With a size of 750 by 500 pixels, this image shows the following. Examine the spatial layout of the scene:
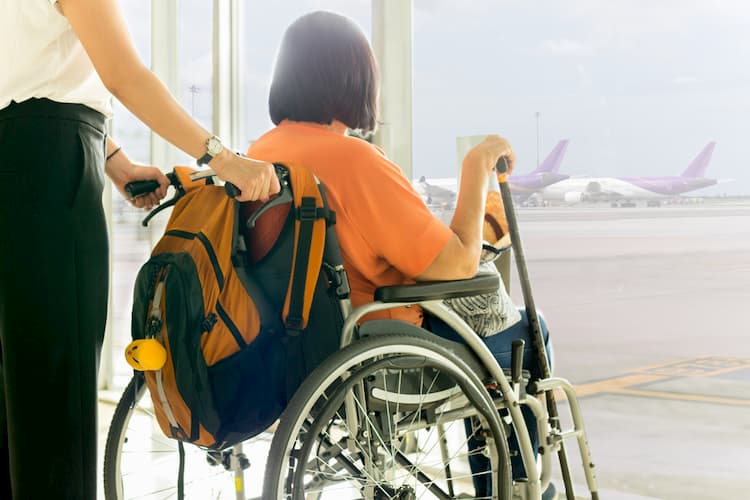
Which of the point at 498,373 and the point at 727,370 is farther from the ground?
the point at 498,373

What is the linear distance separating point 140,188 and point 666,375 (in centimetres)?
300

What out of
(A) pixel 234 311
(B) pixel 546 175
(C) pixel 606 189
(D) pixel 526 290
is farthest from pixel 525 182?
(A) pixel 234 311

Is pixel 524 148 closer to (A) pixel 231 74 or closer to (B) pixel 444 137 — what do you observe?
(B) pixel 444 137

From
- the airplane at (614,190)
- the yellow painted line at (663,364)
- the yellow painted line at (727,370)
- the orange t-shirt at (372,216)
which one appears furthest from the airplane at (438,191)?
the yellow painted line at (663,364)

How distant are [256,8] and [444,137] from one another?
1.06m

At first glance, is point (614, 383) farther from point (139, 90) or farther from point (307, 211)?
point (139, 90)

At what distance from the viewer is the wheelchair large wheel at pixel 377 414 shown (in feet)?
3.60

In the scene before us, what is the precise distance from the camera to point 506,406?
4.44 feet

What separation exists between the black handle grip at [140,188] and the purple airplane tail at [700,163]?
171 cm

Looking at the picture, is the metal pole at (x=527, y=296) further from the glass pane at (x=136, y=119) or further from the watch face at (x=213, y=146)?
the glass pane at (x=136, y=119)

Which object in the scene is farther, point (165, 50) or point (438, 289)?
point (165, 50)

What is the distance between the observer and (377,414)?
4.16 feet

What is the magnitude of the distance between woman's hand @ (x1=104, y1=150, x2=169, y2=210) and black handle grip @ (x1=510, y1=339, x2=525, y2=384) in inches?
26.4

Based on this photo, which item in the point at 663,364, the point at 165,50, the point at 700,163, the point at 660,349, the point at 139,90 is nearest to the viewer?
the point at 139,90
